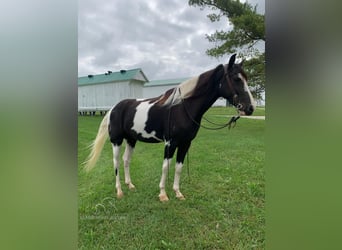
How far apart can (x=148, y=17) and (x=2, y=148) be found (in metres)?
0.89

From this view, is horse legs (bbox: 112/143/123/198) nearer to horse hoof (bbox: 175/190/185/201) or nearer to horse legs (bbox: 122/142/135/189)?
horse legs (bbox: 122/142/135/189)

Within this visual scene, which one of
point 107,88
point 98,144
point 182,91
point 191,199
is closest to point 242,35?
point 182,91

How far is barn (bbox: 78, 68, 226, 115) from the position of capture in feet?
4.23

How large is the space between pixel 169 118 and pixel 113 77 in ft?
1.45

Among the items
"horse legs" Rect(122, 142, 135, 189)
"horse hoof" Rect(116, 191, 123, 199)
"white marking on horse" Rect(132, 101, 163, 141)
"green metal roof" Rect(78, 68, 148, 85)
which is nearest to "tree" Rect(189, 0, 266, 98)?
"green metal roof" Rect(78, 68, 148, 85)

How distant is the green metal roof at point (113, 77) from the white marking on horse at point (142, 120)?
0.93 ft

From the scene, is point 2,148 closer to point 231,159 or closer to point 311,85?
point 311,85

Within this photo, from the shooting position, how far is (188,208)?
1.36 meters

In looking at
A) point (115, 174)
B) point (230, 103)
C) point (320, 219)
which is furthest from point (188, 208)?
point (320, 219)

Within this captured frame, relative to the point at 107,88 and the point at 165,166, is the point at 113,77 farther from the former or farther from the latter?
the point at 165,166

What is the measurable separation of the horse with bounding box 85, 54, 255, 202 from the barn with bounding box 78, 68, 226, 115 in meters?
0.05

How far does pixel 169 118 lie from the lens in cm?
154

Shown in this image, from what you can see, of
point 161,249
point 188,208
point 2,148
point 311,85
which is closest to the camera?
point 311,85

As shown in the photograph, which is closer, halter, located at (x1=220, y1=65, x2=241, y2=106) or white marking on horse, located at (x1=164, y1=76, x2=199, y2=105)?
halter, located at (x1=220, y1=65, x2=241, y2=106)
